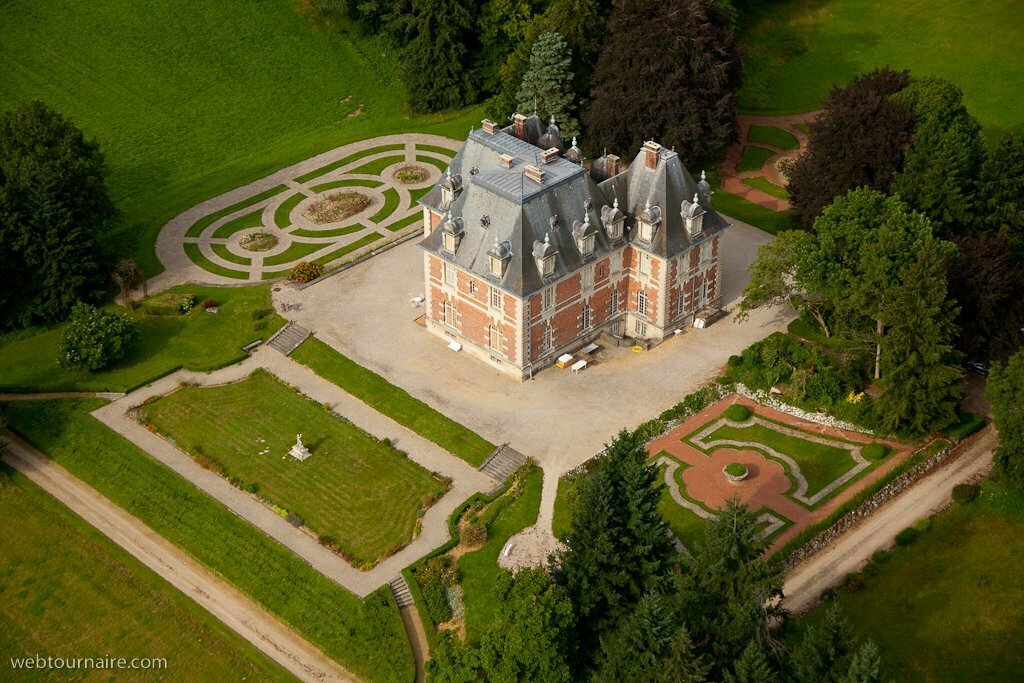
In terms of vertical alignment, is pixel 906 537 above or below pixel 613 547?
below

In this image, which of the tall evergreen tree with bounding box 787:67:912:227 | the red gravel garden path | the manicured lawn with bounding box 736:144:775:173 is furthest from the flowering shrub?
the manicured lawn with bounding box 736:144:775:173

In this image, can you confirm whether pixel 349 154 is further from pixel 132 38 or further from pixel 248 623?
pixel 248 623

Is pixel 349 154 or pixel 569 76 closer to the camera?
pixel 569 76

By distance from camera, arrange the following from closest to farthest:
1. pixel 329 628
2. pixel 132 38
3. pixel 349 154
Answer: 1. pixel 329 628
2. pixel 349 154
3. pixel 132 38

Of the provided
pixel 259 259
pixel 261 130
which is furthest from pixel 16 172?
pixel 261 130

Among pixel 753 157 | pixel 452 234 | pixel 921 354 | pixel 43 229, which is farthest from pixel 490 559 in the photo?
pixel 753 157

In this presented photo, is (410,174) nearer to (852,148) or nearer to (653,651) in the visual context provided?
(852,148)
